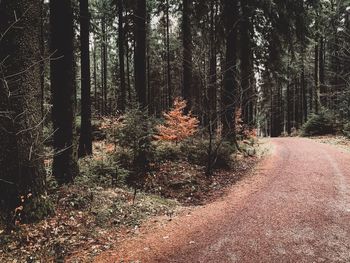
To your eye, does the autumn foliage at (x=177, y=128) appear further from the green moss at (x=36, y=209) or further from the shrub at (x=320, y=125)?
the shrub at (x=320, y=125)

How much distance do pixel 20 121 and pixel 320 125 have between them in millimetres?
23409

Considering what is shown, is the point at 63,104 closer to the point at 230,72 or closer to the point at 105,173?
the point at 105,173

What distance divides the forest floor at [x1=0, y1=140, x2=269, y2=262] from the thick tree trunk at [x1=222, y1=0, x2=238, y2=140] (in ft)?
11.6

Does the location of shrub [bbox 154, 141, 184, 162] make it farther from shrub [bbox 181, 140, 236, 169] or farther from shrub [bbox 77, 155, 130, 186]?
shrub [bbox 77, 155, 130, 186]

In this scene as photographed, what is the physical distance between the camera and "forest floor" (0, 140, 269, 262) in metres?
5.36

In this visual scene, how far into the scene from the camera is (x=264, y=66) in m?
19.9

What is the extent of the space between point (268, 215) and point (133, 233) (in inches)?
119

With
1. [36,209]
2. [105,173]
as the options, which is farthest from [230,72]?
[36,209]

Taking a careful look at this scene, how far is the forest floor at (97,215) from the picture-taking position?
536 centimetres

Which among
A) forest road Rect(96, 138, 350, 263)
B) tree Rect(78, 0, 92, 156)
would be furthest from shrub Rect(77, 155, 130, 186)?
tree Rect(78, 0, 92, 156)

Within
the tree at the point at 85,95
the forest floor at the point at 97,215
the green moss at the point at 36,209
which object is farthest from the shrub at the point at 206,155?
the green moss at the point at 36,209

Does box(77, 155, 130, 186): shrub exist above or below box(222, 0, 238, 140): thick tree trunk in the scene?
below

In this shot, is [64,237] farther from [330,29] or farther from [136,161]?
[330,29]

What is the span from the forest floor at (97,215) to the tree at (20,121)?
509 millimetres
